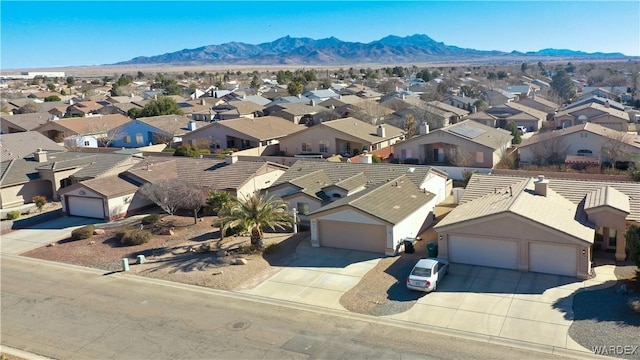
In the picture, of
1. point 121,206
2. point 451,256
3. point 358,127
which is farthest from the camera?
point 358,127

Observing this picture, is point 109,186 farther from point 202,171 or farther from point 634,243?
point 634,243

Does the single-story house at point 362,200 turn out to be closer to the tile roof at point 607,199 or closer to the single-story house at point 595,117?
the tile roof at point 607,199

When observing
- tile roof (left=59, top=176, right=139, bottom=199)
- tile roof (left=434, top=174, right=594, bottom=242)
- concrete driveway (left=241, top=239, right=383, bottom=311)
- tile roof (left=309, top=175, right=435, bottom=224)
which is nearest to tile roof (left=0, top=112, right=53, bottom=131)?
tile roof (left=59, top=176, right=139, bottom=199)

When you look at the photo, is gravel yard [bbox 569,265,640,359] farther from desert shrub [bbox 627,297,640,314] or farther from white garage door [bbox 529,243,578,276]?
white garage door [bbox 529,243,578,276]

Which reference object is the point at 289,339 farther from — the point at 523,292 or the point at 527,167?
the point at 527,167

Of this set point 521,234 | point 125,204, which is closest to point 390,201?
point 521,234

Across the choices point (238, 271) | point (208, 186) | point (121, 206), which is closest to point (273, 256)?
point (238, 271)

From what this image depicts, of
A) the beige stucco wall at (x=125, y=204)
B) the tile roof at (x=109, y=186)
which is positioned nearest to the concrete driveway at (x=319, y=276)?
the beige stucco wall at (x=125, y=204)
